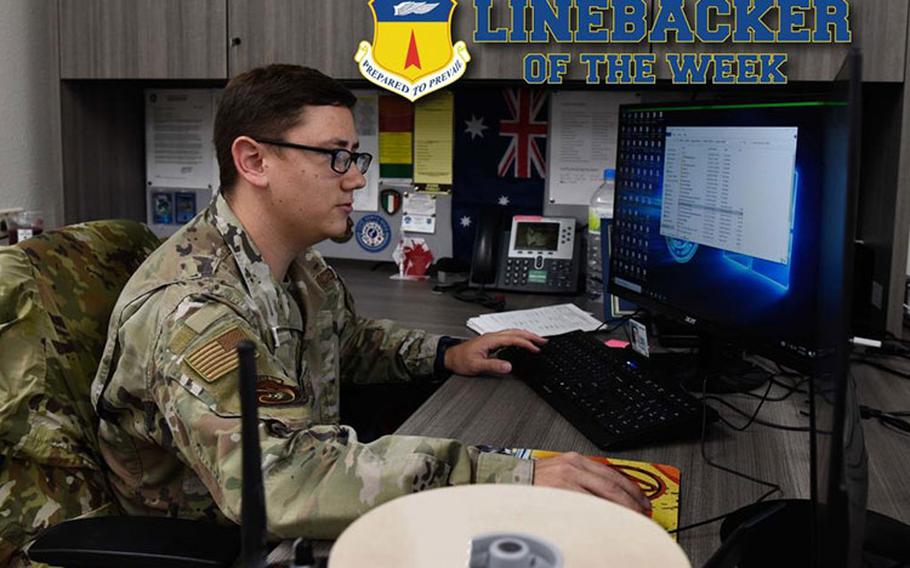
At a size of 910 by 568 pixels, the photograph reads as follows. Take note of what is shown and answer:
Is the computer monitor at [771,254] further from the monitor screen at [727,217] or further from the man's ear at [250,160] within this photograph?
the man's ear at [250,160]

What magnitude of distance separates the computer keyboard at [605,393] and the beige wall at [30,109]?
1380mm

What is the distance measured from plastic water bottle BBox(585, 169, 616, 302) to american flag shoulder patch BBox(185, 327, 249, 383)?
1.14 m

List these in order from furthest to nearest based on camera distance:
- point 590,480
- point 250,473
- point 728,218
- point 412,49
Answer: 1. point 412,49
2. point 728,218
3. point 590,480
4. point 250,473

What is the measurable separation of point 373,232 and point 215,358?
139 centimetres

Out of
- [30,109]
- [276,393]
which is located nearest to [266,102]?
[276,393]

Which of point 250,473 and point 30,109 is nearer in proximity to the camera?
point 250,473

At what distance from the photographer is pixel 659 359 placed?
4.89 ft

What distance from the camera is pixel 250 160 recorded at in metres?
1.26

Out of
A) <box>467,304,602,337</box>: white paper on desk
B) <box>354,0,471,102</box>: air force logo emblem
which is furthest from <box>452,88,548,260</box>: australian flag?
<box>467,304,602,337</box>: white paper on desk

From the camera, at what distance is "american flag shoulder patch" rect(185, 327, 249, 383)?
38.1 inches

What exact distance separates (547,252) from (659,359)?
70 cm

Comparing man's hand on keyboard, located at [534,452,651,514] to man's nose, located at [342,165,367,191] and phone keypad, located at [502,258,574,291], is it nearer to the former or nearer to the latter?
man's nose, located at [342,165,367,191]

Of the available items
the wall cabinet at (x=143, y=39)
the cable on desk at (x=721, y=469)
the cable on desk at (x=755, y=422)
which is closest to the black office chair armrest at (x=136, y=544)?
the cable on desk at (x=721, y=469)

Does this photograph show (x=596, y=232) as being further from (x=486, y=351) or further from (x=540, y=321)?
(x=486, y=351)
